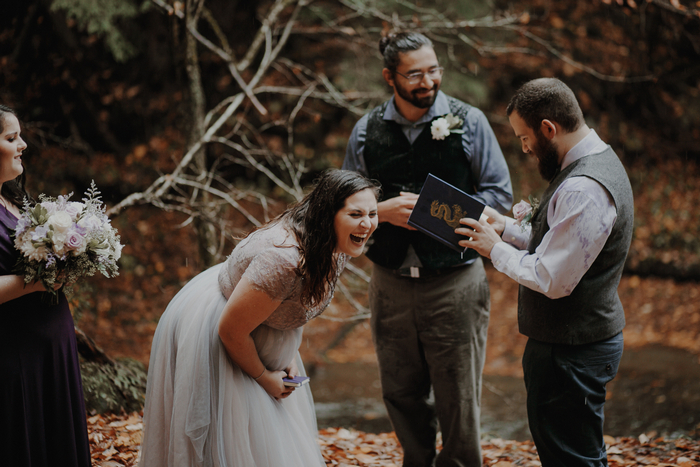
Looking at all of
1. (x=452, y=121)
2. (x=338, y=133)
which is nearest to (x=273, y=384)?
(x=452, y=121)

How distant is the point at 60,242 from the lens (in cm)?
239

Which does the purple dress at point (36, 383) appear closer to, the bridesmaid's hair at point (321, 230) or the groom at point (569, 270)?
the bridesmaid's hair at point (321, 230)

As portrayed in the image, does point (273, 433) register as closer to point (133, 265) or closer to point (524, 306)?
point (524, 306)

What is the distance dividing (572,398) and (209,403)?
1636 millimetres

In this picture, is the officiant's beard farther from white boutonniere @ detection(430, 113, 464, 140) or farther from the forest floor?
the forest floor

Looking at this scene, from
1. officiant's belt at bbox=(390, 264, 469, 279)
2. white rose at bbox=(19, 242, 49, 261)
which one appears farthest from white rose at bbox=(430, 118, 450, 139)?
white rose at bbox=(19, 242, 49, 261)

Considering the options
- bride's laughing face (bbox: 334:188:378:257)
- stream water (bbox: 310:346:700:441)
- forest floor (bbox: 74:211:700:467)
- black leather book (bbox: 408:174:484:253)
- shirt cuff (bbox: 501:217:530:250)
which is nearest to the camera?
bride's laughing face (bbox: 334:188:378:257)

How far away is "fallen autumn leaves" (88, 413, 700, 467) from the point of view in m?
3.57

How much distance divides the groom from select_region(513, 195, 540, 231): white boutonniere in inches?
1.8

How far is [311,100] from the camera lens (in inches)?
409

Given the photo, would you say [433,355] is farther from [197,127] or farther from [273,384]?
[197,127]

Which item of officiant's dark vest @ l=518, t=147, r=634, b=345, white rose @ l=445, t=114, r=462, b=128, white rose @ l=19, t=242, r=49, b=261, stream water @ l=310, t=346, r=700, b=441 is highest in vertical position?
white rose @ l=445, t=114, r=462, b=128

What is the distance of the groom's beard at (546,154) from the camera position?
2.51 m

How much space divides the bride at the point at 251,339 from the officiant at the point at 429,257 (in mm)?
706
